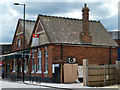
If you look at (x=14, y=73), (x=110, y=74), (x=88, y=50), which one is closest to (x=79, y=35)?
(x=88, y=50)

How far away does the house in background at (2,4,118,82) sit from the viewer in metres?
34.5

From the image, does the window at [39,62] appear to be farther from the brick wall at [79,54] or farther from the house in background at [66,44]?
the brick wall at [79,54]

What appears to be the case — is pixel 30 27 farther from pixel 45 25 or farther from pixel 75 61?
pixel 75 61

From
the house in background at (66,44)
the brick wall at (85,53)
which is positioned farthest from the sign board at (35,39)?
the brick wall at (85,53)

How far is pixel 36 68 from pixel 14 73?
33.2 ft

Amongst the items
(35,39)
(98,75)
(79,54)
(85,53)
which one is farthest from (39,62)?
(98,75)

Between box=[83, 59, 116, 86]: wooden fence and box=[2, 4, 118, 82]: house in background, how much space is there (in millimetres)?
6404

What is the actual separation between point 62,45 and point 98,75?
975cm

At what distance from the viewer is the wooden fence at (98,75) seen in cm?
2512

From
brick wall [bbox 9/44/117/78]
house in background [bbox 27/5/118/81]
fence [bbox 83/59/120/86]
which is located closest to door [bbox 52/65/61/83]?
house in background [bbox 27/5/118/81]

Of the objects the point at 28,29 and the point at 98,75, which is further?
the point at 28,29

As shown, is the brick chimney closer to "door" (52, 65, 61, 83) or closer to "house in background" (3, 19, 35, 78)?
"door" (52, 65, 61, 83)

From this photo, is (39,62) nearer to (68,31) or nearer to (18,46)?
(68,31)

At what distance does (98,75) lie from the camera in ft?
85.1
